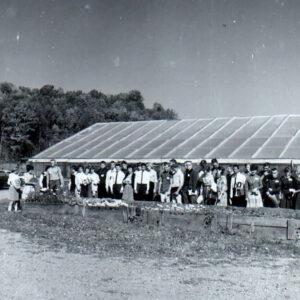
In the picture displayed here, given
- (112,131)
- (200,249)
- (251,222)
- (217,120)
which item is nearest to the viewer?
(200,249)

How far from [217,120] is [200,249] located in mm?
16142

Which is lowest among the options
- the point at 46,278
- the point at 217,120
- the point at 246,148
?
the point at 46,278

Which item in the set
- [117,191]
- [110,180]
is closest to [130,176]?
[117,191]

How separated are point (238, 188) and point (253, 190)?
1.36ft

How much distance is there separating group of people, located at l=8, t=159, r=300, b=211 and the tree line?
130ft

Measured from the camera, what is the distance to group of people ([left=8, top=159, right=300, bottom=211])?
39.5 feet

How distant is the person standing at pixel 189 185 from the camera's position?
12.7 meters

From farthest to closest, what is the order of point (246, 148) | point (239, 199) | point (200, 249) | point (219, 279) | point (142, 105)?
1. point (142, 105)
2. point (246, 148)
3. point (239, 199)
4. point (200, 249)
5. point (219, 279)

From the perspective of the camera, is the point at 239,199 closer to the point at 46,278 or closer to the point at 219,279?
the point at 219,279

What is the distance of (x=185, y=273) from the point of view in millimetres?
6641

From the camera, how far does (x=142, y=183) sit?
14.2 meters

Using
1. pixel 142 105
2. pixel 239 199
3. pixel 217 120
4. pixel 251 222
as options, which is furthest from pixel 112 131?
pixel 142 105

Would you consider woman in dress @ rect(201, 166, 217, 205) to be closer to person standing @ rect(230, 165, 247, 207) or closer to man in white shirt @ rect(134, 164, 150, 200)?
person standing @ rect(230, 165, 247, 207)

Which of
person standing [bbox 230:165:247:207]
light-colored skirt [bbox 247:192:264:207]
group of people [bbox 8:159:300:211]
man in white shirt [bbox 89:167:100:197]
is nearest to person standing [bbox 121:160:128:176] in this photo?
group of people [bbox 8:159:300:211]
